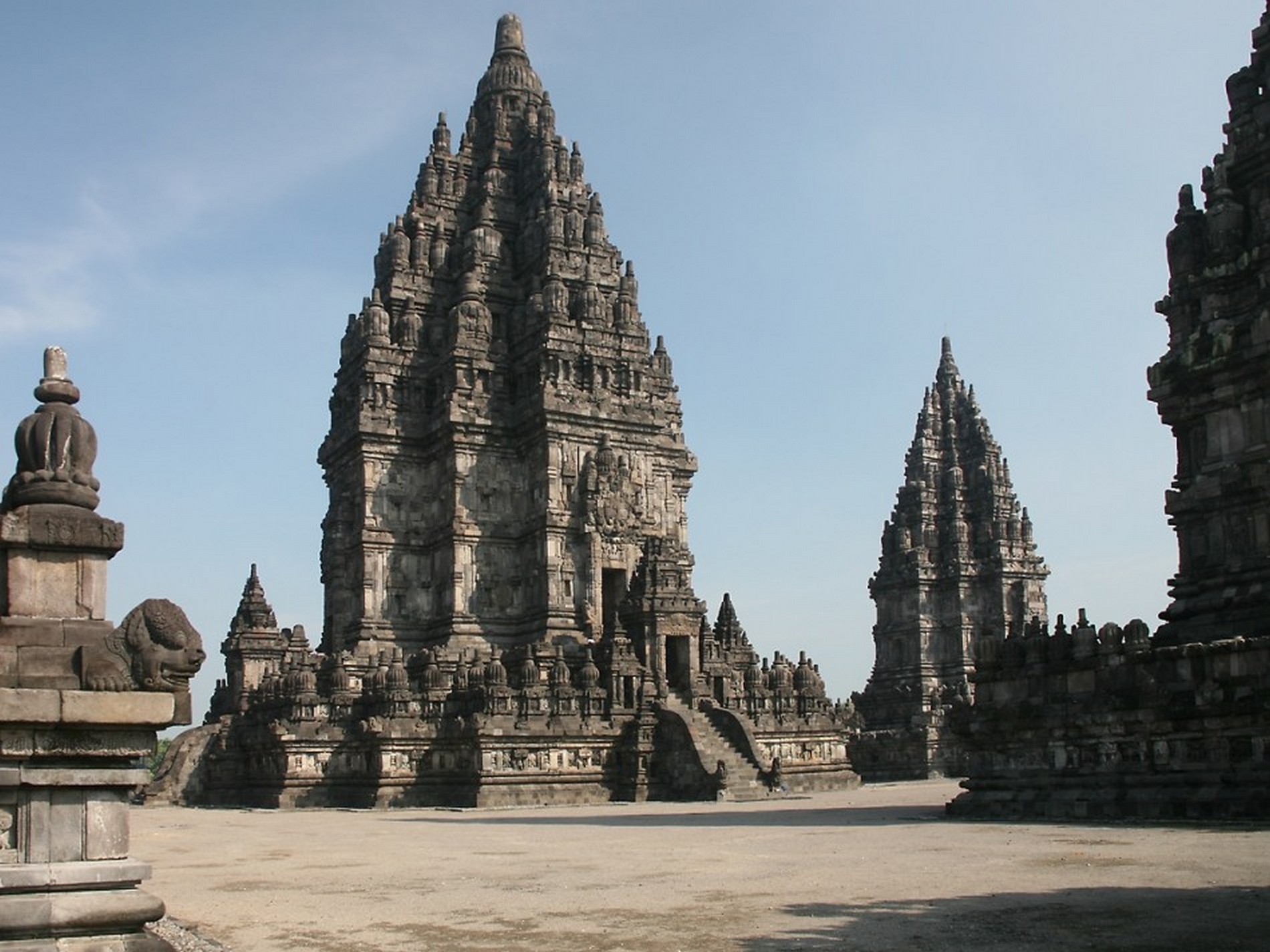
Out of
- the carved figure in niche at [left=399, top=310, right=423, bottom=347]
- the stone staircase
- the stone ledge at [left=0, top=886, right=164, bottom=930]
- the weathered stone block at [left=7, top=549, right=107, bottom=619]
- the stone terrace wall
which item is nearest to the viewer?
the stone ledge at [left=0, top=886, right=164, bottom=930]

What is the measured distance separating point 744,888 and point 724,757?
25826 mm

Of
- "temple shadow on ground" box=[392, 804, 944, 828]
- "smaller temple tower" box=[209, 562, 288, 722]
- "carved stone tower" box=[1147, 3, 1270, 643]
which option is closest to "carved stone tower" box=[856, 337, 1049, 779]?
"smaller temple tower" box=[209, 562, 288, 722]

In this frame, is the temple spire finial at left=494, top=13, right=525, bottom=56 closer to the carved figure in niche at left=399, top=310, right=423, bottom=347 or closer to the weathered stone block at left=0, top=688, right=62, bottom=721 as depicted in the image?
the carved figure in niche at left=399, top=310, right=423, bottom=347

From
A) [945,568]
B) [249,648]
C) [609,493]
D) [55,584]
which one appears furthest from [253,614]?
[55,584]

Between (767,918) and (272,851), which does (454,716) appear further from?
(767,918)

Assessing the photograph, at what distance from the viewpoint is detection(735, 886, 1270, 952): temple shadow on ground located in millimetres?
9609

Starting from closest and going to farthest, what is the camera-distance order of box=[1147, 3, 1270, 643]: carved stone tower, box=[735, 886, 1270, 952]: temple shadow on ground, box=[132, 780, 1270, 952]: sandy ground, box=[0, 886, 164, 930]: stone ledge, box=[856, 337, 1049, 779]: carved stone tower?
box=[0, 886, 164, 930]: stone ledge, box=[735, 886, 1270, 952]: temple shadow on ground, box=[132, 780, 1270, 952]: sandy ground, box=[1147, 3, 1270, 643]: carved stone tower, box=[856, 337, 1049, 779]: carved stone tower

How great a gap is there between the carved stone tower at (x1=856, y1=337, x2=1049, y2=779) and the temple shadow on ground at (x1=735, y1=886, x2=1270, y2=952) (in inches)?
2162

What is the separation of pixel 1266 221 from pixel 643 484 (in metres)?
28.3

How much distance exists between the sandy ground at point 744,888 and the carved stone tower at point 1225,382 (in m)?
5.66

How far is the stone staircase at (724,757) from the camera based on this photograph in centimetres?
3784

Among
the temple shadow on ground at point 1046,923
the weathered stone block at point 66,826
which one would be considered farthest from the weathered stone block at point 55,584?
the temple shadow on ground at point 1046,923

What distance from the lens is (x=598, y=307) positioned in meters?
50.7

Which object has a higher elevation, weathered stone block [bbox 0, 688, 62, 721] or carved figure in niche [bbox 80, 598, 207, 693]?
carved figure in niche [bbox 80, 598, 207, 693]
